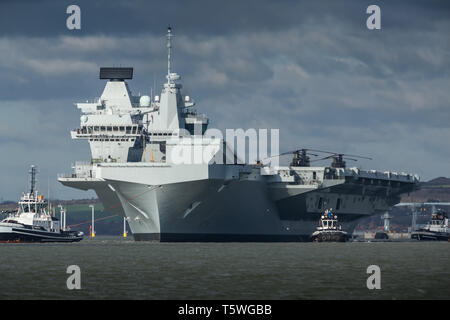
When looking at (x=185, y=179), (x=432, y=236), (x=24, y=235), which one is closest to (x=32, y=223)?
(x=24, y=235)

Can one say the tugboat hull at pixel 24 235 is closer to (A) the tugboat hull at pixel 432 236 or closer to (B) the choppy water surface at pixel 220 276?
(B) the choppy water surface at pixel 220 276

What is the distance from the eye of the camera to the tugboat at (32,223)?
97.4 metres

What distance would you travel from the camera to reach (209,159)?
3108 inches

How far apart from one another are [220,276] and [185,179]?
1220 inches

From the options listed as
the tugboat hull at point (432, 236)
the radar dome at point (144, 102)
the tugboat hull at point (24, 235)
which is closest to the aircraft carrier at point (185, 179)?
the radar dome at point (144, 102)

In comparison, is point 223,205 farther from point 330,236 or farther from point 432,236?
point 432,236

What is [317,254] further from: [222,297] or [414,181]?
[414,181]

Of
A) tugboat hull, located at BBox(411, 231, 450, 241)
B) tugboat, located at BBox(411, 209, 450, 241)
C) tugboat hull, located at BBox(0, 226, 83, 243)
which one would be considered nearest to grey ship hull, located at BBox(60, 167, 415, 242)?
tugboat hull, located at BBox(0, 226, 83, 243)

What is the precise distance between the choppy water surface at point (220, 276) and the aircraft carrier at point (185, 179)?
12549 mm

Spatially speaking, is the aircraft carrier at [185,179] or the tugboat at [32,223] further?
the tugboat at [32,223]

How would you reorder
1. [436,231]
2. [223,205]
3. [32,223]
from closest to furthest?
[223,205]
[32,223]
[436,231]

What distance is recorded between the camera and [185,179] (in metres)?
78.0
